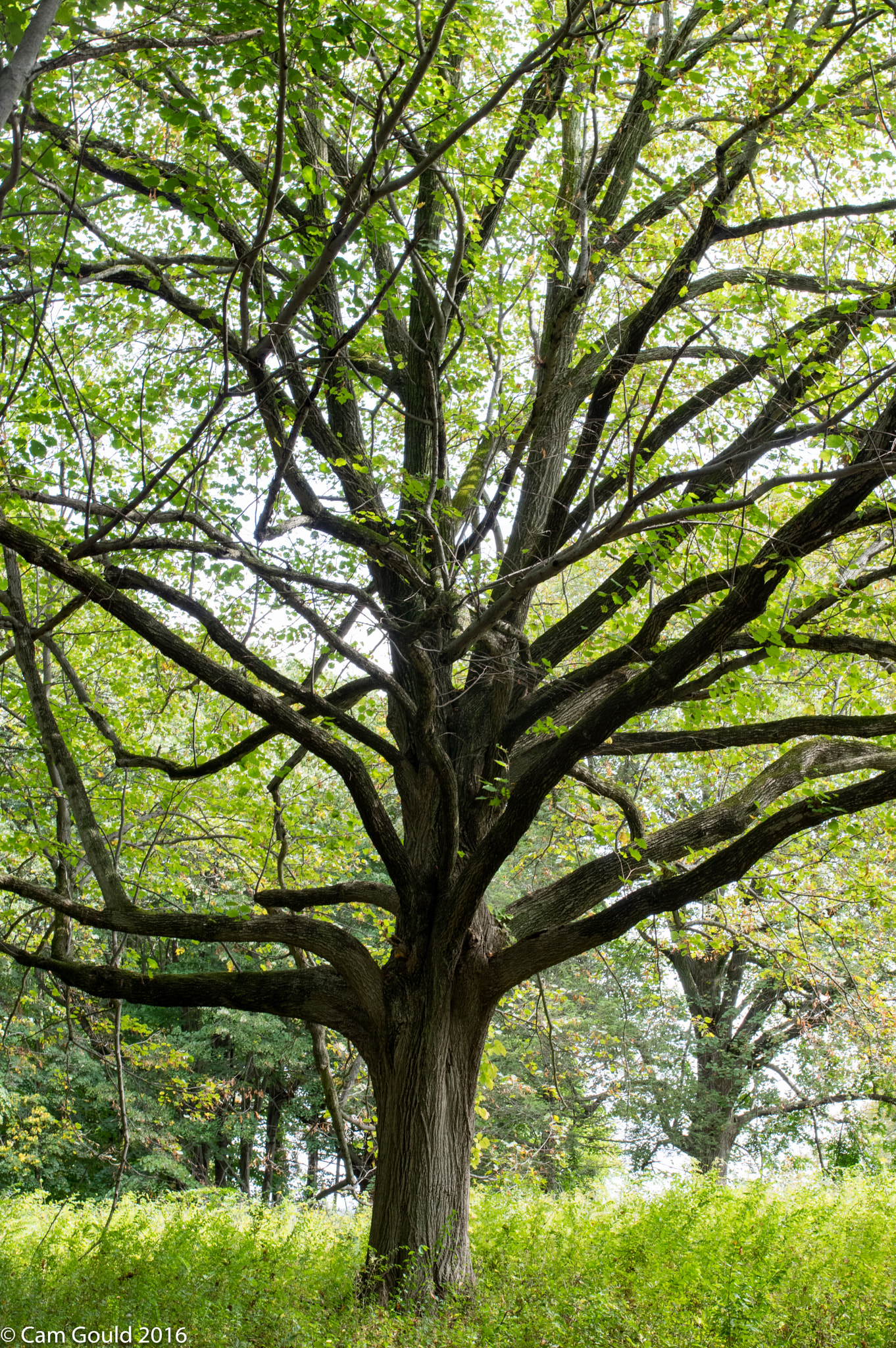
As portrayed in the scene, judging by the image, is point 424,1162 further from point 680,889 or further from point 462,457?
point 462,457

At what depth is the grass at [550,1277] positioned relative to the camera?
4.04 meters

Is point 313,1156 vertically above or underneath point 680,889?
underneath

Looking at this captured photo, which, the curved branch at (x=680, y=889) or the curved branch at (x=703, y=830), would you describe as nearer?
the curved branch at (x=680, y=889)

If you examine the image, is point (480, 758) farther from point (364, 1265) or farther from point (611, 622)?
point (364, 1265)

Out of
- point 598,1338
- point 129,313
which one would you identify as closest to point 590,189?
point 129,313

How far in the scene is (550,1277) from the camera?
493 centimetres

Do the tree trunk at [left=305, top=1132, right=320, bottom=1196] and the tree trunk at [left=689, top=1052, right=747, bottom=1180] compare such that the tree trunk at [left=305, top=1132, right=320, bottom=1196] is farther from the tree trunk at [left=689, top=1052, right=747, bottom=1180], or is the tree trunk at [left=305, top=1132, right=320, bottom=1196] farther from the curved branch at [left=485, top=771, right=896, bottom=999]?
the curved branch at [left=485, top=771, right=896, bottom=999]

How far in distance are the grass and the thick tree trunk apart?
225 mm

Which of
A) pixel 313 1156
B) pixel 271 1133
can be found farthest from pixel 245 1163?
pixel 313 1156

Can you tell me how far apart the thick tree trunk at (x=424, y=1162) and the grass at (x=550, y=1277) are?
0.22 metres

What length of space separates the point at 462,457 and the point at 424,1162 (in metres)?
4.98

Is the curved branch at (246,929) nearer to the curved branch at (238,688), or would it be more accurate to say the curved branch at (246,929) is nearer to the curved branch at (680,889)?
the curved branch at (238,688)

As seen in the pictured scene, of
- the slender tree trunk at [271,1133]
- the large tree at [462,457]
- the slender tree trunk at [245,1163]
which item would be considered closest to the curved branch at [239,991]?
the large tree at [462,457]

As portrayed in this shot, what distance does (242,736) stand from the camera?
7.76 meters
